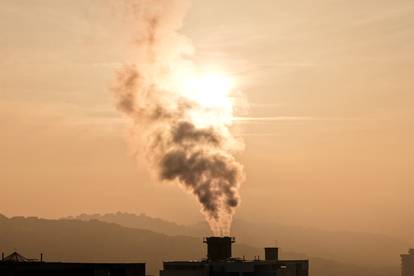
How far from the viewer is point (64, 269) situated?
10162cm

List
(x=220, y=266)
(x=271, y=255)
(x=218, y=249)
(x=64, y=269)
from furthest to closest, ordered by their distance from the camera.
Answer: (x=271, y=255) < (x=218, y=249) < (x=220, y=266) < (x=64, y=269)

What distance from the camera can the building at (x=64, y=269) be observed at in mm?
99688

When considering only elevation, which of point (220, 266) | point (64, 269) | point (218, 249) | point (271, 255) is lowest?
point (64, 269)

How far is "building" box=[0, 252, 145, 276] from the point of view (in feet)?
327

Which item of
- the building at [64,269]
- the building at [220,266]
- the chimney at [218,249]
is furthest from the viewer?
the chimney at [218,249]

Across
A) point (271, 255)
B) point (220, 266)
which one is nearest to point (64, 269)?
point (220, 266)

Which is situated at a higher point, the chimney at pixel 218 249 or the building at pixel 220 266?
the chimney at pixel 218 249

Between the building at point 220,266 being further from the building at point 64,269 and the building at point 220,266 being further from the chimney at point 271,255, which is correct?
the building at point 64,269

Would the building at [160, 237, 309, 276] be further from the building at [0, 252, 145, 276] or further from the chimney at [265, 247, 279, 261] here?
the building at [0, 252, 145, 276]

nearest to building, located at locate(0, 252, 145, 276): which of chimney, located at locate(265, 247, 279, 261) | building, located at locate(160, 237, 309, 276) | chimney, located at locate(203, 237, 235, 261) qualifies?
building, located at locate(160, 237, 309, 276)

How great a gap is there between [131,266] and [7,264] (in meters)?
14.0

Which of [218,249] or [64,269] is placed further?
[218,249]

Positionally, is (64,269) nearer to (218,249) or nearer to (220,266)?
(220,266)

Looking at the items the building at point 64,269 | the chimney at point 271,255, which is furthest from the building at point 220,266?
the building at point 64,269
